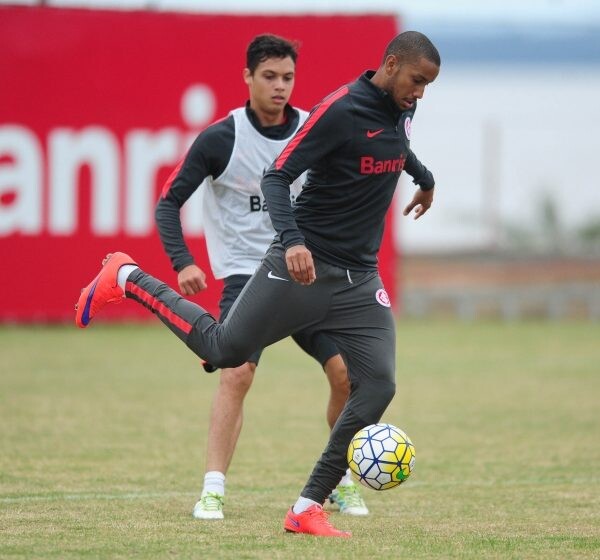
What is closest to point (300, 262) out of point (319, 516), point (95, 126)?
point (319, 516)

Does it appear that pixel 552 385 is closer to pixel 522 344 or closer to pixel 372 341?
pixel 522 344

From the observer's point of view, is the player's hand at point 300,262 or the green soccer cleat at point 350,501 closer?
the player's hand at point 300,262

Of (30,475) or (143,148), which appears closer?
(30,475)

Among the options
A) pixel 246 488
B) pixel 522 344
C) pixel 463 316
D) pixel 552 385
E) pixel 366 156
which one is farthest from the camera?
pixel 463 316

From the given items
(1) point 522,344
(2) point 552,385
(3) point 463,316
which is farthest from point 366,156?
(3) point 463,316

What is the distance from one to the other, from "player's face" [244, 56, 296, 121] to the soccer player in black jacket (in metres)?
0.99

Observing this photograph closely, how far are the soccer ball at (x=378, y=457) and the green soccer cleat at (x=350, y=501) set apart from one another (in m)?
0.73

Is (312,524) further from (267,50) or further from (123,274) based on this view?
(267,50)

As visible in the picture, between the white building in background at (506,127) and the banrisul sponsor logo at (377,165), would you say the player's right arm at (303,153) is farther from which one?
the white building in background at (506,127)

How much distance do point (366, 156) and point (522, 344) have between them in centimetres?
1194

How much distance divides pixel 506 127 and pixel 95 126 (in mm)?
9384

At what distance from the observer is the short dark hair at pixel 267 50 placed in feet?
23.4

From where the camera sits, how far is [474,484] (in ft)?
25.7

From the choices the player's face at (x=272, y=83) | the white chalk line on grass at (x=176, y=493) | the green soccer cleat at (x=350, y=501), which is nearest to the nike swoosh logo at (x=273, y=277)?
the player's face at (x=272, y=83)
